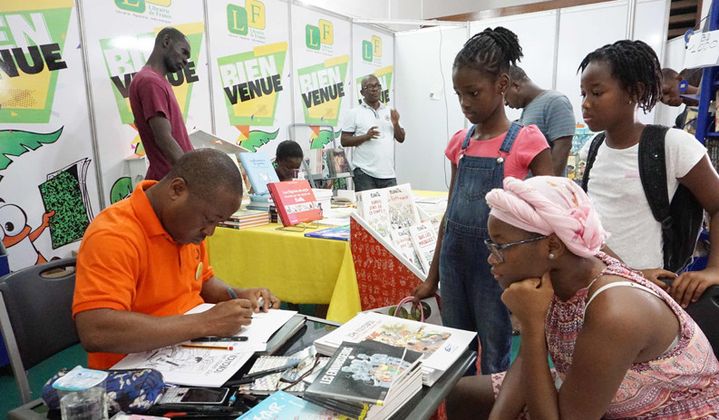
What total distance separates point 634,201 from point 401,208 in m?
1.15

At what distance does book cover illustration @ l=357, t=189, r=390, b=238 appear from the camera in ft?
7.42

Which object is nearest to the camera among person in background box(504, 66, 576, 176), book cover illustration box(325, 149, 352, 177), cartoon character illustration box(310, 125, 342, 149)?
person in background box(504, 66, 576, 176)

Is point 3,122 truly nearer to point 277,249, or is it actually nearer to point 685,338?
point 277,249

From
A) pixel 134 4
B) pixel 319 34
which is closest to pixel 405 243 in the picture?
pixel 134 4

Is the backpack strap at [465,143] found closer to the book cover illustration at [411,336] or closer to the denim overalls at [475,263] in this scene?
the denim overalls at [475,263]

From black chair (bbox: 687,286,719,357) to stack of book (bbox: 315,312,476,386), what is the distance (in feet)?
2.43

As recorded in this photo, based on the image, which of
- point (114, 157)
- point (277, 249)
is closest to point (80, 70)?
point (114, 157)

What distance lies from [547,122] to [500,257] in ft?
6.36

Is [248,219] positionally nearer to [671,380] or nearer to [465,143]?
[465,143]

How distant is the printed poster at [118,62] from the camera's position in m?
3.44

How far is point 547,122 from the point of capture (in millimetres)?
2783

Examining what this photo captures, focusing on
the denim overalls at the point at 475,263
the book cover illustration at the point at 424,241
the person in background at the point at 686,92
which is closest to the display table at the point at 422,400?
the denim overalls at the point at 475,263

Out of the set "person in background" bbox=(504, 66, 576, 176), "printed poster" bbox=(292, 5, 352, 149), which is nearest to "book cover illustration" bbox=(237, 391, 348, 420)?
"person in background" bbox=(504, 66, 576, 176)

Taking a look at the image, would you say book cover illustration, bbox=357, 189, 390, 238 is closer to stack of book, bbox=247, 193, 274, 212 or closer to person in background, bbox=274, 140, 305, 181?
stack of book, bbox=247, 193, 274, 212
